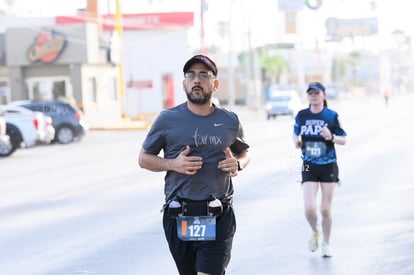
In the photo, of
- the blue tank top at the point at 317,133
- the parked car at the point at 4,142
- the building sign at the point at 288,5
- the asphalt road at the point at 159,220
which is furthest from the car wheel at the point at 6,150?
the building sign at the point at 288,5

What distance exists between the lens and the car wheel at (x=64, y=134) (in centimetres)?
3697

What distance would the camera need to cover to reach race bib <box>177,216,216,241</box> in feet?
20.4

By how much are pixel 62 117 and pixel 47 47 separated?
17042mm

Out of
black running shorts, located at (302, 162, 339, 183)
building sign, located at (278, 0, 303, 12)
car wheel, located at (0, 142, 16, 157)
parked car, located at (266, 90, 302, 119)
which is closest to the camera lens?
black running shorts, located at (302, 162, 339, 183)

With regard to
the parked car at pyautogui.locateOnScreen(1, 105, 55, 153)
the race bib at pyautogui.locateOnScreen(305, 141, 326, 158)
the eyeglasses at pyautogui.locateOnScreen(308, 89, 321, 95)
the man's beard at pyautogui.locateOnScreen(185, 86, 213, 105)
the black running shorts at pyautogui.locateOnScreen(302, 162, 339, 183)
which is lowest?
the parked car at pyautogui.locateOnScreen(1, 105, 55, 153)

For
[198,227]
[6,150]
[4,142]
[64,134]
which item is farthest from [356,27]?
[198,227]

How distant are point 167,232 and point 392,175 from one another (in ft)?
47.0

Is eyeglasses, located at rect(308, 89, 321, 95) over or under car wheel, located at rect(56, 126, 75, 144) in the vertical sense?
over

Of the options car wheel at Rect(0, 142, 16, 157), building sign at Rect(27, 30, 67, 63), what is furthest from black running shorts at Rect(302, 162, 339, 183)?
building sign at Rect(27, 30, 67, 63)

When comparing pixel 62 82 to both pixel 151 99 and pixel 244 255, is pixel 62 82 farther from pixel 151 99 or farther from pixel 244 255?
pixel 244 255

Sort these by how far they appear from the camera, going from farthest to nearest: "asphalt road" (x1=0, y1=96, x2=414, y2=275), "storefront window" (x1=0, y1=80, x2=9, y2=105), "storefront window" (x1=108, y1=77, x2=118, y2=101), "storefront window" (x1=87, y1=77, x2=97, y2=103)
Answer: "storefront window" (x1=108, y1=77, x2=118, y2=101) → "storefront window" (x1=0, y1=80, x2=9, y2=105) → "storefront window" (x1=87, y1=77, x2=97, y2=103) → "asphalt road" (x1=0, y1=96, x2=414, y2=275)

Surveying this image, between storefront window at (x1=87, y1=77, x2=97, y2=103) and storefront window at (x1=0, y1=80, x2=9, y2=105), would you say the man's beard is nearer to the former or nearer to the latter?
storefront window at (x1=87, y1=77, x2=97, y2=103)

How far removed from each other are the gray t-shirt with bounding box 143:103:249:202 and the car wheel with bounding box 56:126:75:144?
30.9 m

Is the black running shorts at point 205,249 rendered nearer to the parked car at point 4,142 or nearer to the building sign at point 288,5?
the parked car at point 4,142
